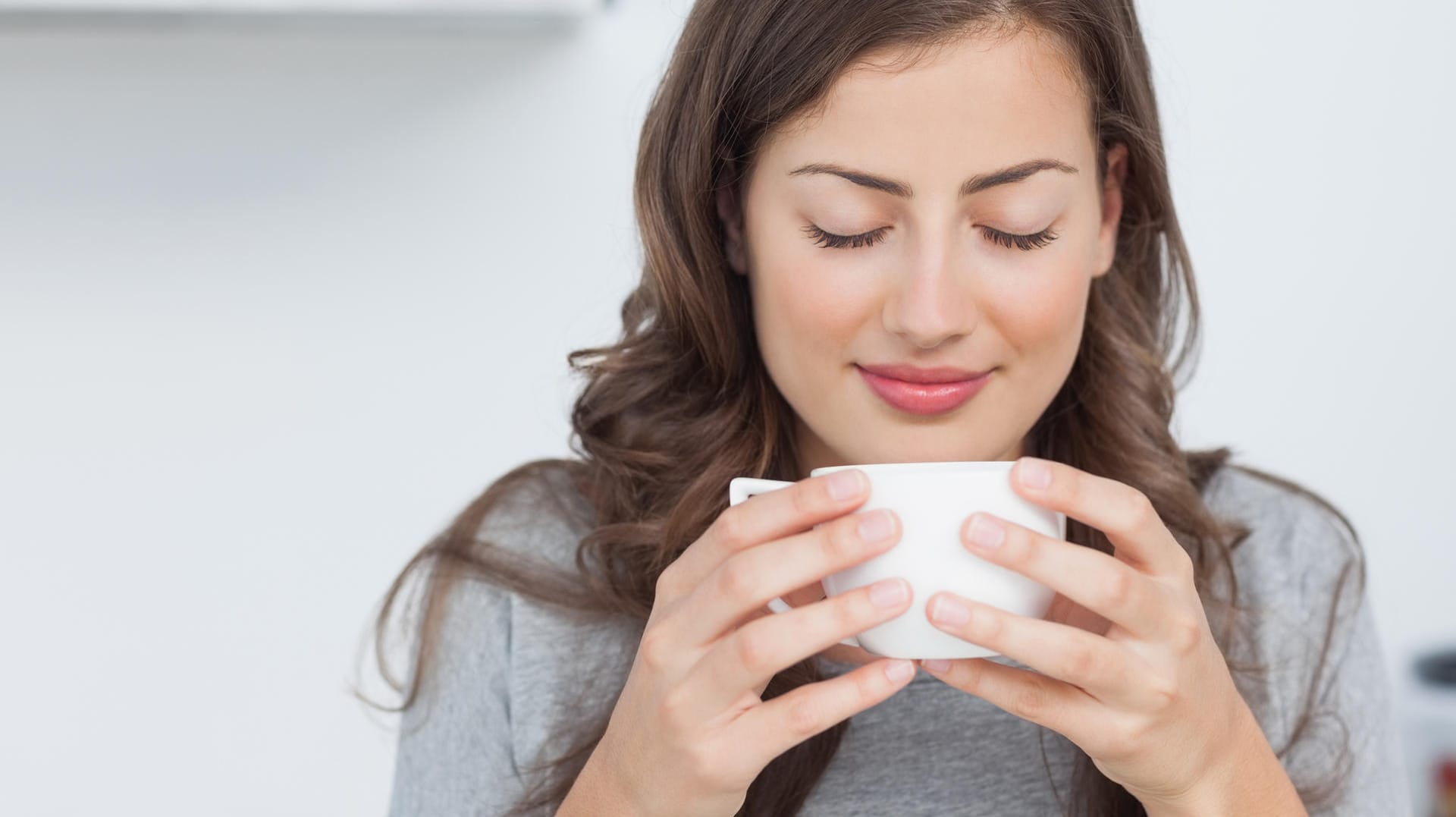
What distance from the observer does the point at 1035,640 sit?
850 mm

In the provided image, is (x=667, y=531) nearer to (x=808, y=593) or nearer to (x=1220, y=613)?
(x=808, y=593)

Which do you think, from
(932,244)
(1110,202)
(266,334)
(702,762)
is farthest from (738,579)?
(266,334)

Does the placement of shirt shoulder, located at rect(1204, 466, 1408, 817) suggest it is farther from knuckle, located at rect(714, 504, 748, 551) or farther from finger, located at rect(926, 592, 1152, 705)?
knuckle, located at rect(714, 504, 748, 551)

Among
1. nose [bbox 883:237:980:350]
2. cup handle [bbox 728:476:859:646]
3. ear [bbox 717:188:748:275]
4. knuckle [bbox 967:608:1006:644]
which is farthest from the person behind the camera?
ear [bbox 717:188:748:275]

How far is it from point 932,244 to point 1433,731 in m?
1.65

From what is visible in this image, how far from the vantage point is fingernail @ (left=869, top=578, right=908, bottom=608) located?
2.82 feet

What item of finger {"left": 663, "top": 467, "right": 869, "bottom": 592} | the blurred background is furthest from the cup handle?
the blurred background

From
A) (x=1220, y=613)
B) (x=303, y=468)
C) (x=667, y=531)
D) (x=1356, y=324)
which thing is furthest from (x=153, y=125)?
(x=1356, y=324)

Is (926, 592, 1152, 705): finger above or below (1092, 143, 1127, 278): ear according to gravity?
below

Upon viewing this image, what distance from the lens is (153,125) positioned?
1.92 metres

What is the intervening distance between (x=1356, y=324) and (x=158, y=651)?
1893 millimetres

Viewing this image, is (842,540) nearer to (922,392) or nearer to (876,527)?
(876,527)

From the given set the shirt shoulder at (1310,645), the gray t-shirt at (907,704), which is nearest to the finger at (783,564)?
the gray t-shirt at (907,704)

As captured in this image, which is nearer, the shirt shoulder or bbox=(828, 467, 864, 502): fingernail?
bbox=(828, 467, 864, 502): fingernail
